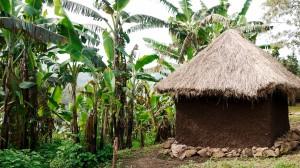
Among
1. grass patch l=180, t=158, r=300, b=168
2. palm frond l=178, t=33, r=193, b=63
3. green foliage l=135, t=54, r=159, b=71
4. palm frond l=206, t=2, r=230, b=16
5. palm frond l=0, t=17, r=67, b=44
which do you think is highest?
palm frond l=206, t=2, r=230, b=16

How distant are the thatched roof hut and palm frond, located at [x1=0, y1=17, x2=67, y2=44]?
3.80m

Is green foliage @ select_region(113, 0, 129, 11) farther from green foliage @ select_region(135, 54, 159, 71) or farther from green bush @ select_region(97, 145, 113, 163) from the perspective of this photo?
green bush @ select_region(97, 145, 113, 163)

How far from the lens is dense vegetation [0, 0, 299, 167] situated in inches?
358

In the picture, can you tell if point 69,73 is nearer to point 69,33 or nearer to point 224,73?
point 69,33

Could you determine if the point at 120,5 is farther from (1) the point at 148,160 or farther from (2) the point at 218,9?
(2) the point at 218,9

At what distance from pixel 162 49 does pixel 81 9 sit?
14.6 feet

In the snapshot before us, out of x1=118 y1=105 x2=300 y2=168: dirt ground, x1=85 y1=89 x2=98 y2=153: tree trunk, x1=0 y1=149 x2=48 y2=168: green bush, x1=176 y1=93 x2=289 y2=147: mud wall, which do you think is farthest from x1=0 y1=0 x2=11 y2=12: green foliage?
x1=176 y1=93 x2=289 y2=147: mud wall

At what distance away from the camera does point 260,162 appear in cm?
921

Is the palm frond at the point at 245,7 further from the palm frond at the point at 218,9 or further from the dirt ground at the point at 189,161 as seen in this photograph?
the dirt ground at the point at 189,161

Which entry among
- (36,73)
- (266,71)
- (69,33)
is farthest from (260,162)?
(36,73)

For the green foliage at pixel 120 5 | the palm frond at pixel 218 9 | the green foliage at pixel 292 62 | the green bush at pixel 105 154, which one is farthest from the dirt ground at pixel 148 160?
the green foliage at pixel 292 62

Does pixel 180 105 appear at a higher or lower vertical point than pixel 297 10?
lower

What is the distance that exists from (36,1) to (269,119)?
5937 millimetres

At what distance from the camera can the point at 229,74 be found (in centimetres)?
1038
